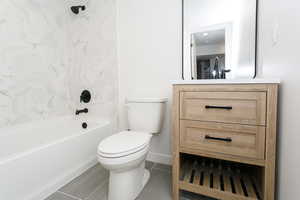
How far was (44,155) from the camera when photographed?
1.17 metres

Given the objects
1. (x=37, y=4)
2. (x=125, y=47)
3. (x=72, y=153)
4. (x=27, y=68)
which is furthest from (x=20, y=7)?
(x=72, y=153)

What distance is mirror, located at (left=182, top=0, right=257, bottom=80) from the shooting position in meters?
1.31

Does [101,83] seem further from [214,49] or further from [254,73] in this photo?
[254,73]

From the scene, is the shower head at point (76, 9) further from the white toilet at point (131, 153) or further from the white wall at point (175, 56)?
the white toilet at point (131, 153)

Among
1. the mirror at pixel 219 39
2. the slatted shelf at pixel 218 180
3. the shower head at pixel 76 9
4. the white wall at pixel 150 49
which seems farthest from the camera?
the shower head at pixel 76 9

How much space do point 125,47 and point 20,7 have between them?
1116mm

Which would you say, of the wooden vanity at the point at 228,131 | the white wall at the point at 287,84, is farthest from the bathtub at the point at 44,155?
the white wall at the point at 287,84

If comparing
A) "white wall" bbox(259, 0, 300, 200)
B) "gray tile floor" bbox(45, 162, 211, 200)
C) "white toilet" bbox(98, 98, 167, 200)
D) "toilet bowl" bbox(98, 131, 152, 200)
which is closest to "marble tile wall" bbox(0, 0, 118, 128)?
"white toilet" bbox(98, 98, 167, 200)

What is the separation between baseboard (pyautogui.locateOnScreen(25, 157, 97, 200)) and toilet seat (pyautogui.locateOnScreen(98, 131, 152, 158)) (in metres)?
0.57

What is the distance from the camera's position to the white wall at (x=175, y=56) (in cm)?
70

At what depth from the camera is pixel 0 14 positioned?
4.61ft

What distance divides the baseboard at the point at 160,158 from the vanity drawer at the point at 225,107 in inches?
32.5

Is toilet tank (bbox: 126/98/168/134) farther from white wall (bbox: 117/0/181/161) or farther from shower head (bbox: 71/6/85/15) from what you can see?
shower head (bbox: 71/6/85/15)

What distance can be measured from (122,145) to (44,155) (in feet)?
2.10
